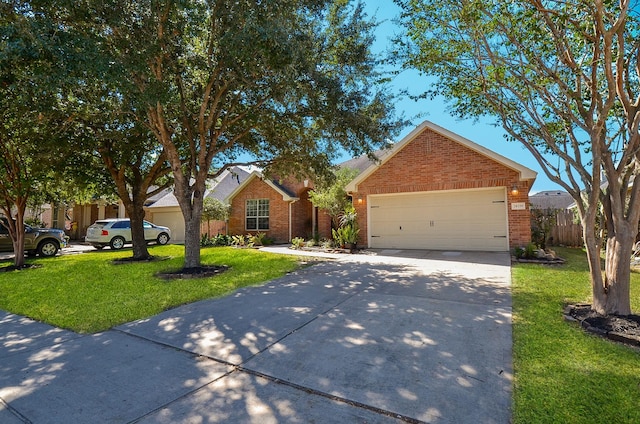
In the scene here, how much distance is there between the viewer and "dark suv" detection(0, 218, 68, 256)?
13930mm

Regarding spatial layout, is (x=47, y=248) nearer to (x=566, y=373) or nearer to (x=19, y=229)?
(x=19, y=229)

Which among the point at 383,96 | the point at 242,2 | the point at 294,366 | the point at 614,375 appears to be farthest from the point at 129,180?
the point at 614,375

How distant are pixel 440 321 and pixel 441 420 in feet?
6.84

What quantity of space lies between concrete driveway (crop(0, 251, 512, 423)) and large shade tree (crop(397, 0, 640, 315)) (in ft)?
5.79

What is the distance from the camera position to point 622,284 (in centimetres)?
417

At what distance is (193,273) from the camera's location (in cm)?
824

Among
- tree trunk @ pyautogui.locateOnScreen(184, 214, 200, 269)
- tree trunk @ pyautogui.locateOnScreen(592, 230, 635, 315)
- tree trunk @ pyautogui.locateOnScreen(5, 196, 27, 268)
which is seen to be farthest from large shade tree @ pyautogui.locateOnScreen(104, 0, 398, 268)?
tree trunk @ pyautogui.locateOnScreen(592, 230, 635, 315)

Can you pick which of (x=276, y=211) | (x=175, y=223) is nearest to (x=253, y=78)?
(x=276, y=211)

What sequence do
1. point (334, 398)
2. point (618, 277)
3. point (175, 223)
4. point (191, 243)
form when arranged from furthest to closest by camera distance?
point (175, 223) < point (191, 243) < point (618, 277) < point (334, 398)

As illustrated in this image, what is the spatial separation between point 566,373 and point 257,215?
1705cm

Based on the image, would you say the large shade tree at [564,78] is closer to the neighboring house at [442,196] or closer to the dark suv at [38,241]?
the neighboring house at [442,196]

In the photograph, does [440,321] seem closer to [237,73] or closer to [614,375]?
[614,375]

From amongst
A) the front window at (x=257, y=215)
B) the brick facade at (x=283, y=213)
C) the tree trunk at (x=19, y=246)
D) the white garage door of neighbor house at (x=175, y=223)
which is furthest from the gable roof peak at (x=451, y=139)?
the white garage door of neighbor house at (x=175, y=223)

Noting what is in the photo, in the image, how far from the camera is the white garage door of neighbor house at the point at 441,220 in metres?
11.7
